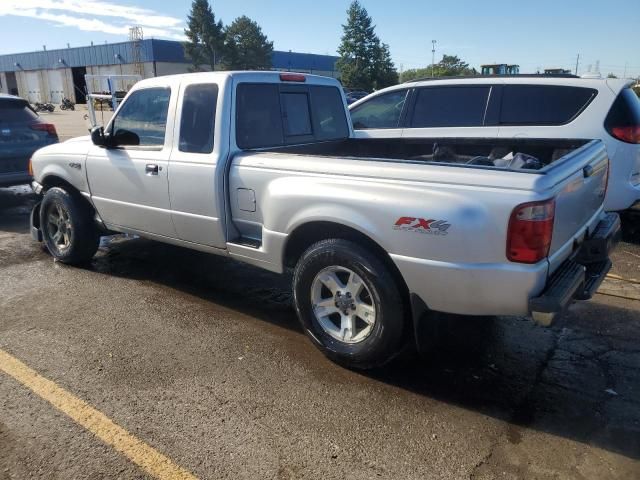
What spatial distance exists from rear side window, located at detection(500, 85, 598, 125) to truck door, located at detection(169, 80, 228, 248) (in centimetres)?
365

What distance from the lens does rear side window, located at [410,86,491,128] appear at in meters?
6.40

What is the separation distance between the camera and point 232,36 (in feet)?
227

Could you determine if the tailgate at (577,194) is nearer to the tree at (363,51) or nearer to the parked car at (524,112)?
the parked car at (524,112)

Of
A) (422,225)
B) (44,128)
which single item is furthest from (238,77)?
(44,128)

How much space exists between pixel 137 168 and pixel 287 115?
139 centimetres

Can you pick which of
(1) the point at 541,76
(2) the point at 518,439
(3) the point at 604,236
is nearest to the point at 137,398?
(2) the point at 518,439

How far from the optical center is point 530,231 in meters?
2.70

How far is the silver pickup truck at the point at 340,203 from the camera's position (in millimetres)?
2805

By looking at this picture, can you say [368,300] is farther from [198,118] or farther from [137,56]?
[137,56]

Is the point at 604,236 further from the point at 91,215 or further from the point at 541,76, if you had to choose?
the point at 91,215

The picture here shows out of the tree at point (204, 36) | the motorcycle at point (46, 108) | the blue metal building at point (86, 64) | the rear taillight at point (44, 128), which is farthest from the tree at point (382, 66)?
the rear taillight at point (44, 128)

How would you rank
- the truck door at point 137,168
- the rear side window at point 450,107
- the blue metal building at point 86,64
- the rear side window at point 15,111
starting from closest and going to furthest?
the truck door at point 137,168, the rear side window at point 450,107, the rear side window at point 15,111, the blue metal building at point 86,64

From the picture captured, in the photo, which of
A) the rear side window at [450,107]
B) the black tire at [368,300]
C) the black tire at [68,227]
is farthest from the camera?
the rear side window at [450,107]

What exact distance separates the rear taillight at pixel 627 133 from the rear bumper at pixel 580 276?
185cm
